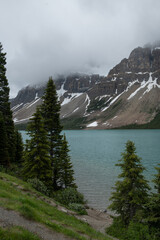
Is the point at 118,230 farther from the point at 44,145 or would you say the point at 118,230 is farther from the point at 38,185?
the point at 44,145

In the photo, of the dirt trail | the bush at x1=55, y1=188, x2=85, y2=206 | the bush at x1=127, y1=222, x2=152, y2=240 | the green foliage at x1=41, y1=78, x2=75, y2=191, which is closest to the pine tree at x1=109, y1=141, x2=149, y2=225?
the bush at x1=127, y1=222, x2=152, y2=240

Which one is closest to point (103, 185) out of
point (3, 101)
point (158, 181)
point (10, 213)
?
point (158, 181)

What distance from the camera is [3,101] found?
2672cm

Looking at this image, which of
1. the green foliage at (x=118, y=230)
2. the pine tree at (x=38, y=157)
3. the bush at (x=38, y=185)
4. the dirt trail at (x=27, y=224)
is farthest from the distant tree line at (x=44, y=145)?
the dirt trail at (x=27, y=224)

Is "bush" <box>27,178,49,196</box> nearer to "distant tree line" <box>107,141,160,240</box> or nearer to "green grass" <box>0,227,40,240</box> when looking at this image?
"distant tree line" <box>107,141,160,240</box>

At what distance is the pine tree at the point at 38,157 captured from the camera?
2042cm

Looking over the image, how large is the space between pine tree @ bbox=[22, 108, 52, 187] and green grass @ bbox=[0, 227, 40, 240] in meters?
14.5

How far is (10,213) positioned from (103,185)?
26.1 meters

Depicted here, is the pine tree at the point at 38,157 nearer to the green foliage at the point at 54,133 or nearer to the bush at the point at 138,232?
the green foliage at the point at 54,133

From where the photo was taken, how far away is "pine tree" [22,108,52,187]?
20422mm

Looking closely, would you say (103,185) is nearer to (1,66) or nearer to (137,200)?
(137,200)

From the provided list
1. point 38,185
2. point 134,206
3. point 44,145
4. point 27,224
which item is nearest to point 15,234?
point 27,224

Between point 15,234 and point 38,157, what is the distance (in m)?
15.0

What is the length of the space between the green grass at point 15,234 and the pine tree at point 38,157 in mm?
14490
